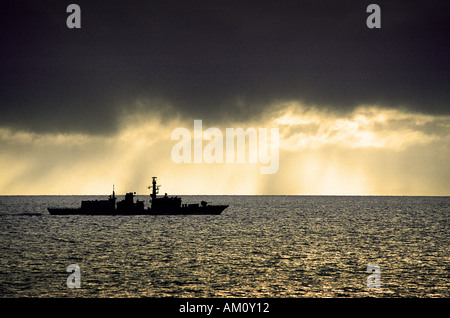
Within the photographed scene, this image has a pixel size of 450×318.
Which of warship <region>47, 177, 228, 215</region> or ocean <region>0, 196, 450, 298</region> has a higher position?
warship <region>47, 177, 228, 215</region>

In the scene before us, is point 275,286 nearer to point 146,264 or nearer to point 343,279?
point 343,279

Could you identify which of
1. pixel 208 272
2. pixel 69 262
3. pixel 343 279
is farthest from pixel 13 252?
pixel 343 279

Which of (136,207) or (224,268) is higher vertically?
(136,207)

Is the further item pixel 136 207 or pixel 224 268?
pixel 136 207

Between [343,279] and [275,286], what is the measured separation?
672 cm

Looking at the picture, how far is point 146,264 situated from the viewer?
40.2m

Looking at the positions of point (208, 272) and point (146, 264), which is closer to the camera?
point (208, 272)

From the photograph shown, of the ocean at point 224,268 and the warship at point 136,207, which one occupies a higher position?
the warship at point 136,207

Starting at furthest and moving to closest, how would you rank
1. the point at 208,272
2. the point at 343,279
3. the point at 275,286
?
the point at 208,272 < the point at 343,279 < the point at 275,286

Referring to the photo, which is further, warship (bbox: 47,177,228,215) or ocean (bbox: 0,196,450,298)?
warship (bbox: 47,177,228,215)

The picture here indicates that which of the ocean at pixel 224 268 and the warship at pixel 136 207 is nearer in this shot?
the ocean at pixel 224 268

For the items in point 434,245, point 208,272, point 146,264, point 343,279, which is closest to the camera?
point 343,279
